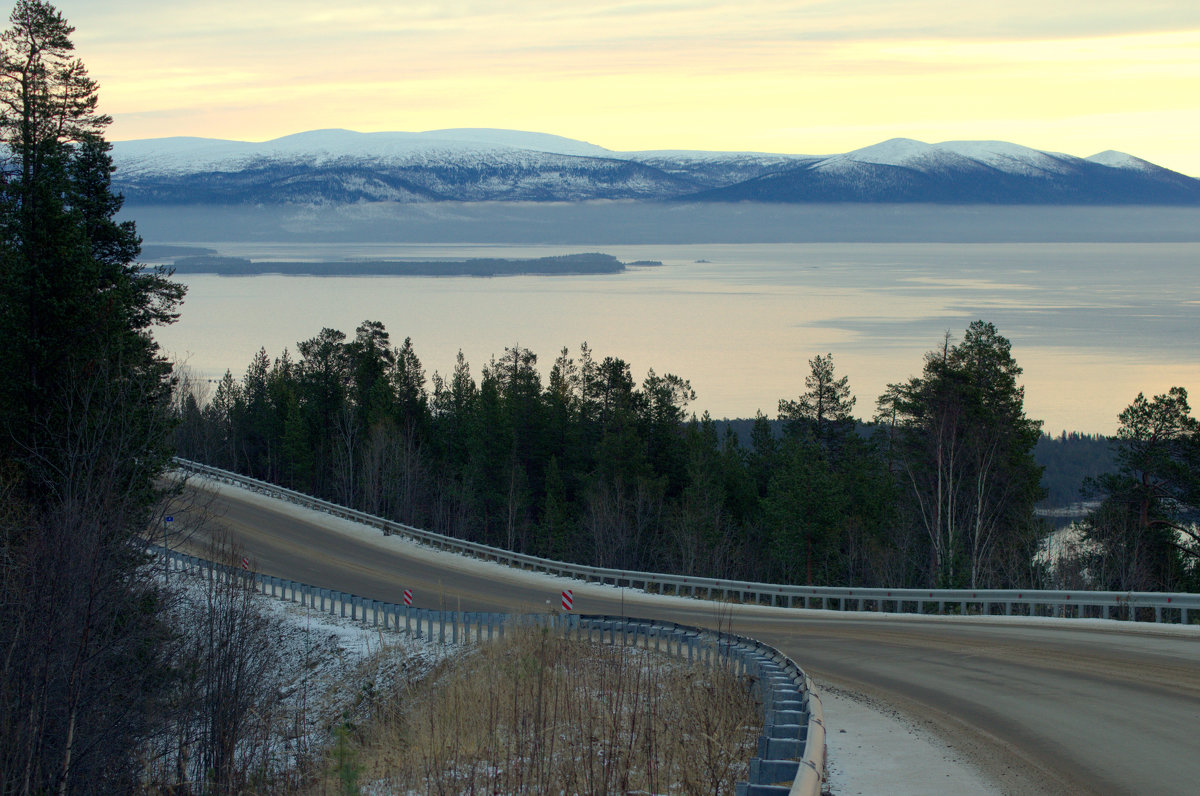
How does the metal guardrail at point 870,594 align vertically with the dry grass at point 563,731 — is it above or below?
below

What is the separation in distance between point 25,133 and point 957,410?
38164mm

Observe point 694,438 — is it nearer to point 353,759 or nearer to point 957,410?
point 957,410

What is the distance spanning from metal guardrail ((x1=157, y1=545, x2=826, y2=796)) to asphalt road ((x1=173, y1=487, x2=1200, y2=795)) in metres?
1.22

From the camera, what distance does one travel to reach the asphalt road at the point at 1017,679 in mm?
11750

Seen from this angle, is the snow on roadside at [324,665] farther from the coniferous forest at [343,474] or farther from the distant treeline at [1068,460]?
the distant treeline at [1068,460]

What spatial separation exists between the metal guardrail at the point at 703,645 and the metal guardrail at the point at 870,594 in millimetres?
6387

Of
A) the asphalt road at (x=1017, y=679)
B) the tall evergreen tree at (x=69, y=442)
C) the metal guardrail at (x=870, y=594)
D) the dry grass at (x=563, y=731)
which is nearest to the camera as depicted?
the dry grass at (x=563, y=731)

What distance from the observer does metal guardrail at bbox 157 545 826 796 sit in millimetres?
9094

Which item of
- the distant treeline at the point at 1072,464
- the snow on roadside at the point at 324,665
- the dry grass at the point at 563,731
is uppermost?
the dry grass at the point at 563,731

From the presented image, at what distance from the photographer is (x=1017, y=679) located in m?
16.3

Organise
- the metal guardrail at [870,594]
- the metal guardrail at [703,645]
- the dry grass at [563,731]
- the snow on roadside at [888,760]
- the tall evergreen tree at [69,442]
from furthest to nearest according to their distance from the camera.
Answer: the metal guardrail at [870,594]
the tall evergreen tree at [69,442]
the dry grass at [563,731]
the snow on roadside at [888,760]
the metal guardrail at [703,645]

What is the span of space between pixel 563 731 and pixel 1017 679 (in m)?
7.02

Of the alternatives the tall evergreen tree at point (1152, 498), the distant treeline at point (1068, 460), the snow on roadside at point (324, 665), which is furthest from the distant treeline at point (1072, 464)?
the snow on roadside at point (324, 665)

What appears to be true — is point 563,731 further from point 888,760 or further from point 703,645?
point 703,645
